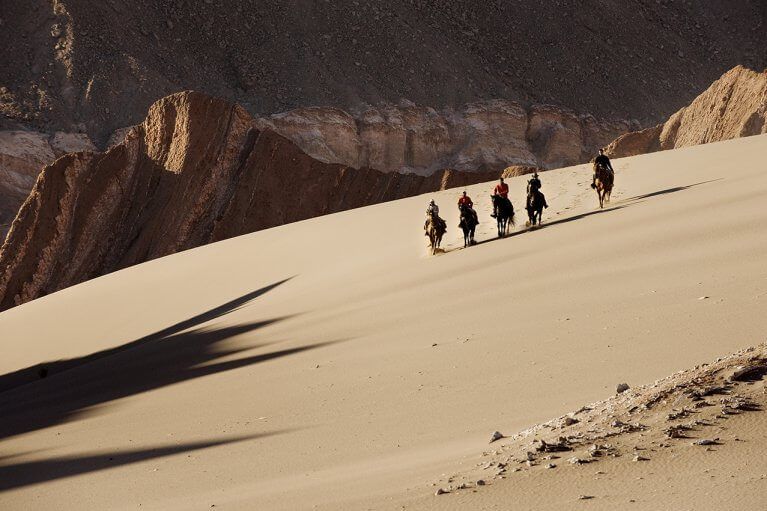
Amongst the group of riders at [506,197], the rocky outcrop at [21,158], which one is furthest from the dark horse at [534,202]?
the rocky outcrop at [21,158]

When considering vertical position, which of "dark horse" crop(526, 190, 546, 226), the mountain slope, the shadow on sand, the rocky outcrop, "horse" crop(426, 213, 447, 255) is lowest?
the shadow on sand

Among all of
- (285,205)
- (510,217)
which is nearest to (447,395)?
(510,217)

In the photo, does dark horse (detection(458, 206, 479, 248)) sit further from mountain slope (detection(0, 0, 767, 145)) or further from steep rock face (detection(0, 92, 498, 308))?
mountain slope (detection(0, 0, 767, 145))

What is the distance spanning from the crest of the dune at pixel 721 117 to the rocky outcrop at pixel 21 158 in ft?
72.9

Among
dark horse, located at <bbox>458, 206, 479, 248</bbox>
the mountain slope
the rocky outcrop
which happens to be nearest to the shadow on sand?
dark horse, located at <bbox>458, 206, 479, 248</bbox>

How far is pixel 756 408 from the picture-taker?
5.86 metres

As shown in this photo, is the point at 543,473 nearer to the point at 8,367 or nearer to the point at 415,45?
the point at 8,367

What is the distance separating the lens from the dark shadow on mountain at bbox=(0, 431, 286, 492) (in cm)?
866

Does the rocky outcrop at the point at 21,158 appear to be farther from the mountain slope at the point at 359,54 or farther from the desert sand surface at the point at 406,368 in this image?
the desert sand surface at the point at 406,368

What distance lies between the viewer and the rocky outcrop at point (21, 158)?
163 ft

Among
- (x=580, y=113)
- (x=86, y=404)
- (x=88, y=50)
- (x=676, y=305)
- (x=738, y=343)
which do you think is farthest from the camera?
(x=580, y=113)

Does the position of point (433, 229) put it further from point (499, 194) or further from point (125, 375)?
point (125, 375)

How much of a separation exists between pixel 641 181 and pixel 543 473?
55.0 ft

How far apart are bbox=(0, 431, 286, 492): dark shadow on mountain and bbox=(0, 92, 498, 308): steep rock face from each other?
24.7 m
